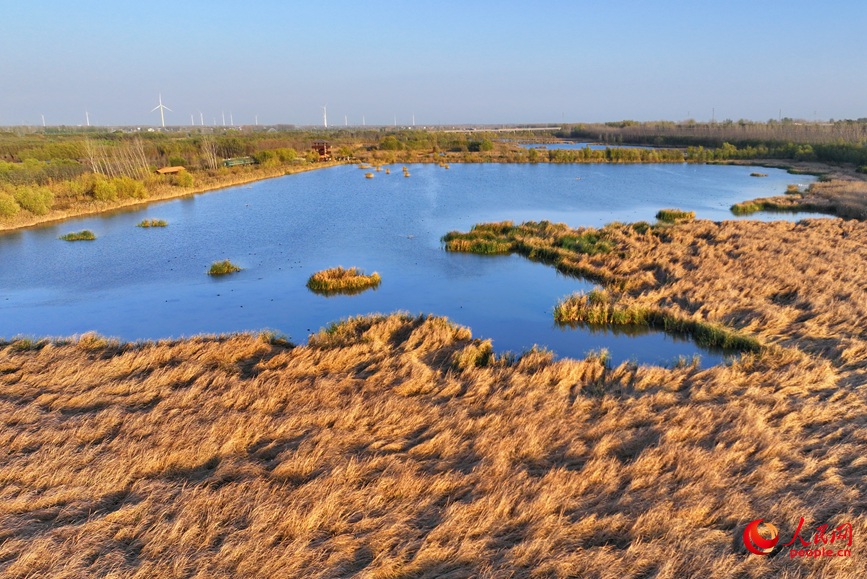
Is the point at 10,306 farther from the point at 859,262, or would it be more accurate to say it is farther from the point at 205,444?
the point at 859,262

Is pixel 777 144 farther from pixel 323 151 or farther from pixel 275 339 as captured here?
pixel 275 339

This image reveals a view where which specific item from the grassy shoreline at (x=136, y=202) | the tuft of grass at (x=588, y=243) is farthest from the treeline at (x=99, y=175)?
the tuft of grass at (x=588, y=243)

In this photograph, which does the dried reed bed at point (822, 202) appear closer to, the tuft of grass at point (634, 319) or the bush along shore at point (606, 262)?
the bush along shore at point (606, 262)

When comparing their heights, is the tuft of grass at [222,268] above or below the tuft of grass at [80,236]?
below

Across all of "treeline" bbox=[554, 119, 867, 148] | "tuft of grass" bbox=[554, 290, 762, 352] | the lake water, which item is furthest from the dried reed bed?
"treeline" bbox=[554, 119, 867, 148]

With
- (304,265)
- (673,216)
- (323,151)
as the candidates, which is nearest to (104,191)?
(304,265)

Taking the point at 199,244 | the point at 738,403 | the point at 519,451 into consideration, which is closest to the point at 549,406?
the point at 519,451
